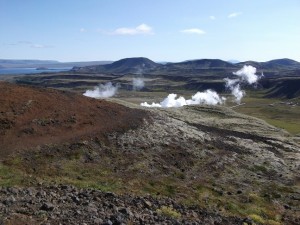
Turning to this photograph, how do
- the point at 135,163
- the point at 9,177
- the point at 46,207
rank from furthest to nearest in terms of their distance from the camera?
the point at 135,163, the point at 9,177, the point at 46,207

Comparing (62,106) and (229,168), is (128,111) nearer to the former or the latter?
(62,106)

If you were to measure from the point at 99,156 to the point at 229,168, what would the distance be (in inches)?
694

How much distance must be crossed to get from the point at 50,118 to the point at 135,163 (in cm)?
1403

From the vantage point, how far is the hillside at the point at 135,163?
33.1m

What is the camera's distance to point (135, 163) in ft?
155

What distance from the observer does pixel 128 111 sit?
6931 centimetres

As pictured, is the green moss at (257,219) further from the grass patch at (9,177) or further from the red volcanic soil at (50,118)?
the red volcanic soil at (50,118)

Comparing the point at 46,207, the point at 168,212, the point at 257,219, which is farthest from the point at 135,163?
the point at 46,207

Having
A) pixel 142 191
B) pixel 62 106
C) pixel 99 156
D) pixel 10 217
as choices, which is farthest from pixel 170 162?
pixel 10 217

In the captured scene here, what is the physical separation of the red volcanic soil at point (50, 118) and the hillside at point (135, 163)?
135 mm

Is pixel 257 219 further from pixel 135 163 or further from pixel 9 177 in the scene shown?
pixel 9 177

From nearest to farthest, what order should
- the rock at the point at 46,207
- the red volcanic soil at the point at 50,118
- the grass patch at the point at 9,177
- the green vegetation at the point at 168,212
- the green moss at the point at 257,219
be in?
the rock at the point at 46,207, the green vegetation at the point at 168,212, the grass patch at the point at 9,177, the green moss at the point at 257,219, the red volcanic soil at the point at 50,118

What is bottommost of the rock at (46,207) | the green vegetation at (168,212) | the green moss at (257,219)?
the green moss at (257,219)

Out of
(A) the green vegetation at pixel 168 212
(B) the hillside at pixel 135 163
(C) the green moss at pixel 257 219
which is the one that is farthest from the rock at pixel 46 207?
(C) the green moss at pixel 257 219
